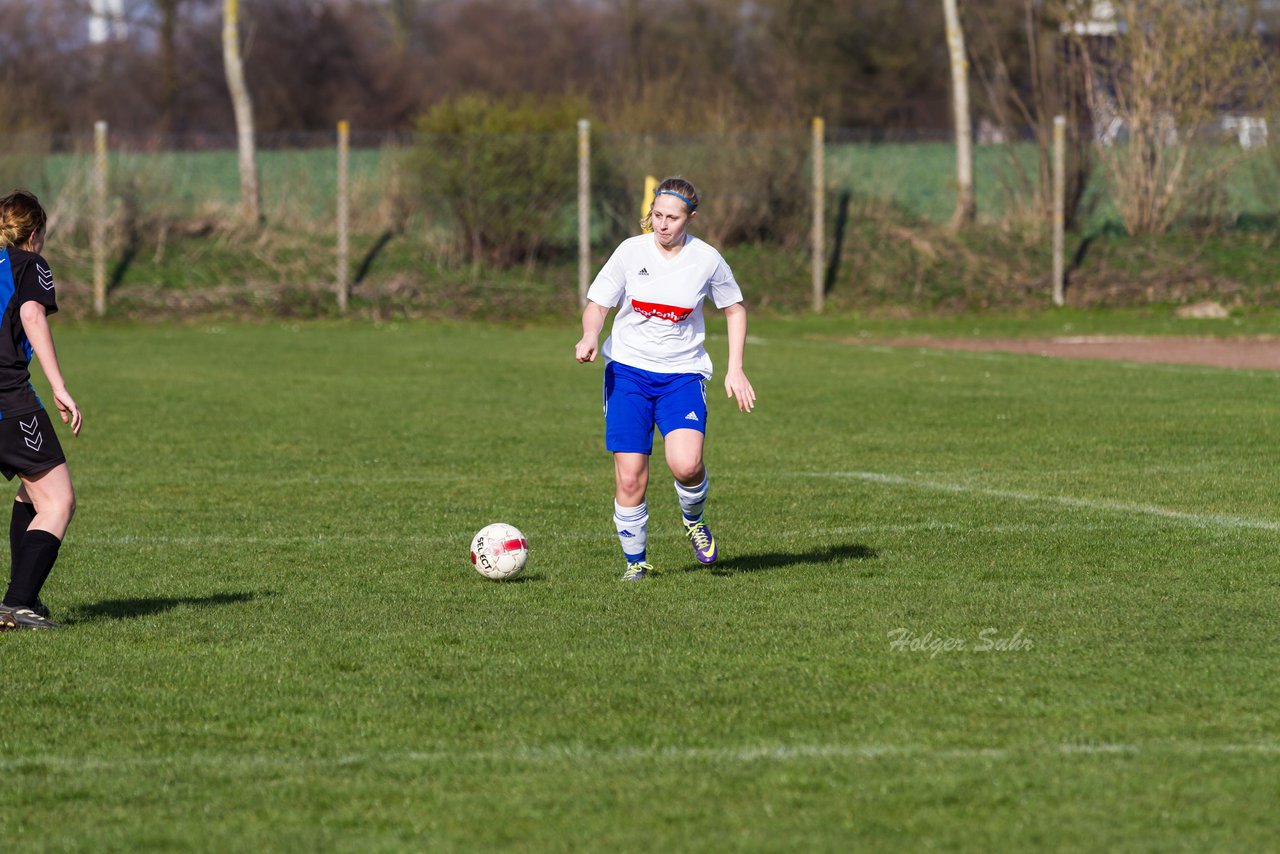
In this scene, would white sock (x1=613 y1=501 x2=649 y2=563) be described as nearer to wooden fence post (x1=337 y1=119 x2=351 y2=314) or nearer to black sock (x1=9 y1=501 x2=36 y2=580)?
black sock (x1=9 y1=501 x2=36 y2=580)

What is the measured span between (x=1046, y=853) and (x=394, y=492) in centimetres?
709

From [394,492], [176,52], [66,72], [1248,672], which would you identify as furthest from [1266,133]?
[66,72]

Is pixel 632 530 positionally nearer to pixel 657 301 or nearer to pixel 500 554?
pixel 500 554

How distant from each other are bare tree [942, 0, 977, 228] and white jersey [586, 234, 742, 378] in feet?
79.9

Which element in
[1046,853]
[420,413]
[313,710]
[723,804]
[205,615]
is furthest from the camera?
[420,413]

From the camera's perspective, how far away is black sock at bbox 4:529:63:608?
6609mm

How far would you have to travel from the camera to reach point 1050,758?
4625 millimetres

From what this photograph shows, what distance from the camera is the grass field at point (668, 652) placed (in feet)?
14.0

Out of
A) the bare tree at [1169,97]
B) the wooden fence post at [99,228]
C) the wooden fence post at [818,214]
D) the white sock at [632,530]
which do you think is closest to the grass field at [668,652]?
the white sock at [632,530]

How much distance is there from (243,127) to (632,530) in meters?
27.0

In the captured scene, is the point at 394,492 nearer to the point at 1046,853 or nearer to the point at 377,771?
the point at 377,771

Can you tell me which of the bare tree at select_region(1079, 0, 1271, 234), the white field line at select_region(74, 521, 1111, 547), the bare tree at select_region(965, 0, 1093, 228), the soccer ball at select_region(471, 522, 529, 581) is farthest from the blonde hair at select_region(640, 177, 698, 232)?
the bare tree at select_region(965, 0, 1093, 228)

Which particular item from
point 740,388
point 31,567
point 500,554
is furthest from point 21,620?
point 740,388

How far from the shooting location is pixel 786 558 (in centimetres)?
808
